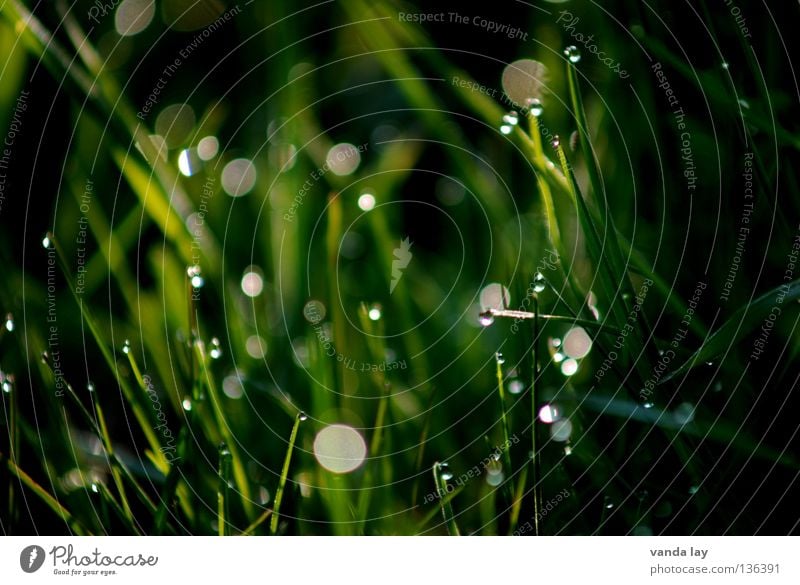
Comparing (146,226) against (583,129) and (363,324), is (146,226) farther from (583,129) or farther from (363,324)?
(583,129)

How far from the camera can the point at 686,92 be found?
0.56 meters

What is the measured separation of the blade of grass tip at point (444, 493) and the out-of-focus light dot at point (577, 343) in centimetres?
11

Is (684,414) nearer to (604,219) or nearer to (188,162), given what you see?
(604,219)

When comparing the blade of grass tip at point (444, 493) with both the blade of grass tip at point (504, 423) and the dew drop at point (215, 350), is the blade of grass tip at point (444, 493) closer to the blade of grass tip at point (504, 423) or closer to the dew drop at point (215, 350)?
the blade of grass tip at point (504, 423)

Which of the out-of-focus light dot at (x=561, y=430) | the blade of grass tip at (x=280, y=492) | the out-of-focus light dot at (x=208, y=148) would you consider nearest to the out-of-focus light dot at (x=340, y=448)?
the blade of grass tip at (x=280, y=492)

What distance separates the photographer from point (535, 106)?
0.57 meters

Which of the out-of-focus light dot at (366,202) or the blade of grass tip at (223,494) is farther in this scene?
the out-of-focus light dot at (366,202)

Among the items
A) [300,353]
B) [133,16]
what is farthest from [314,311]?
[133,16]

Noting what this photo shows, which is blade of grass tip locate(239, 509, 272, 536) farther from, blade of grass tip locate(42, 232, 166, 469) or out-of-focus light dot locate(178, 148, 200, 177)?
out-of-focus light dot locate(178, 148, 200, 177)

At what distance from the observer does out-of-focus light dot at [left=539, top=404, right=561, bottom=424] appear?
51 cm

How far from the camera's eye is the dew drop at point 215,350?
534 mm
